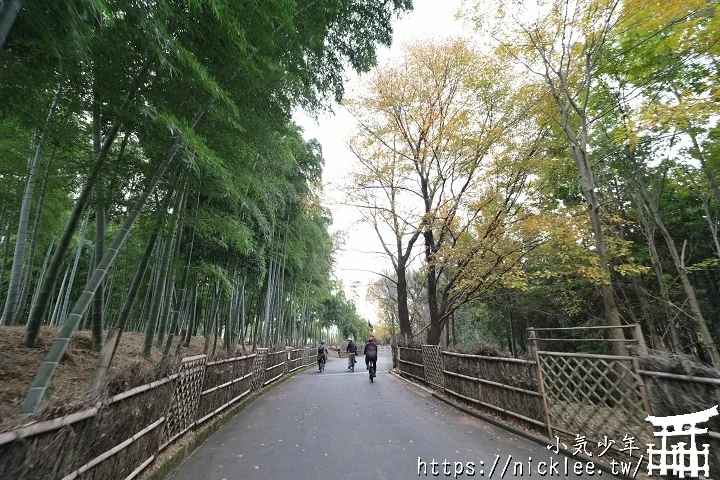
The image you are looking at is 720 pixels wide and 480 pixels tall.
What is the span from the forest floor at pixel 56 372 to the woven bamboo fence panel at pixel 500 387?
4.50 meters

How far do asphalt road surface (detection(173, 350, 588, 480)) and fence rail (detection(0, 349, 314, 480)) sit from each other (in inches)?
17.0

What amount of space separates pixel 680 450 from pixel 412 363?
7.86m

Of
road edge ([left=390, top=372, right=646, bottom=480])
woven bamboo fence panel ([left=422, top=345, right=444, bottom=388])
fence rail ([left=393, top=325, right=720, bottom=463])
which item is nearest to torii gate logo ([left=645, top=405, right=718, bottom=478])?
fence rail ([left=393, top=325, right=720, bottom=463])

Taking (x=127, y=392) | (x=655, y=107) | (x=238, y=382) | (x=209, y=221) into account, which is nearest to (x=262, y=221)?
(x=209, y=221)

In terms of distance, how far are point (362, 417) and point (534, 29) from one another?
24.4 feet

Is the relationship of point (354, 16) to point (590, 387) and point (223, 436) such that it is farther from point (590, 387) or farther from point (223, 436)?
point (223, 436)

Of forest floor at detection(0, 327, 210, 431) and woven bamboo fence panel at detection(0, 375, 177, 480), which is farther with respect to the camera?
forest floor at detection(0, 327, 210, 431)

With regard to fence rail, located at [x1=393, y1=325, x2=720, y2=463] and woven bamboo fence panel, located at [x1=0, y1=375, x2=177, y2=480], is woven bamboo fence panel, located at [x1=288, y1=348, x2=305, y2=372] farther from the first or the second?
woven bamboo fence panel, located at [x1=0, y1=375, x2=177, y2=480]

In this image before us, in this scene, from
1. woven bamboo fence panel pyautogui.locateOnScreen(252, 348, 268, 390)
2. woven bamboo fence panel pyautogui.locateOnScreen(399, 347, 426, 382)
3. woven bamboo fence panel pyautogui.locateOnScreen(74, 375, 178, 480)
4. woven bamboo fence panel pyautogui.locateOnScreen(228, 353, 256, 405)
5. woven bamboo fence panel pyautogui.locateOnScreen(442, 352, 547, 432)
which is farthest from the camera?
woven bamboo fence panel pyautogui.locateOnScreen(399, 347, 426, 382)

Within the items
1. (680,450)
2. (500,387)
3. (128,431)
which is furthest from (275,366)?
(680,450)

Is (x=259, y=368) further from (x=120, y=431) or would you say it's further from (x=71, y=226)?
(x=120, y=431)

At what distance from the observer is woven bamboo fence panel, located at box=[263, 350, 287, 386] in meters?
8.60

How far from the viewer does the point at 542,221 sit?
6.18m

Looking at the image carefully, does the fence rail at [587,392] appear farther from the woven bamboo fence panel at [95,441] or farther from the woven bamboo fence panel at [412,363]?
the woven bamboo fence panel at [95,441]
